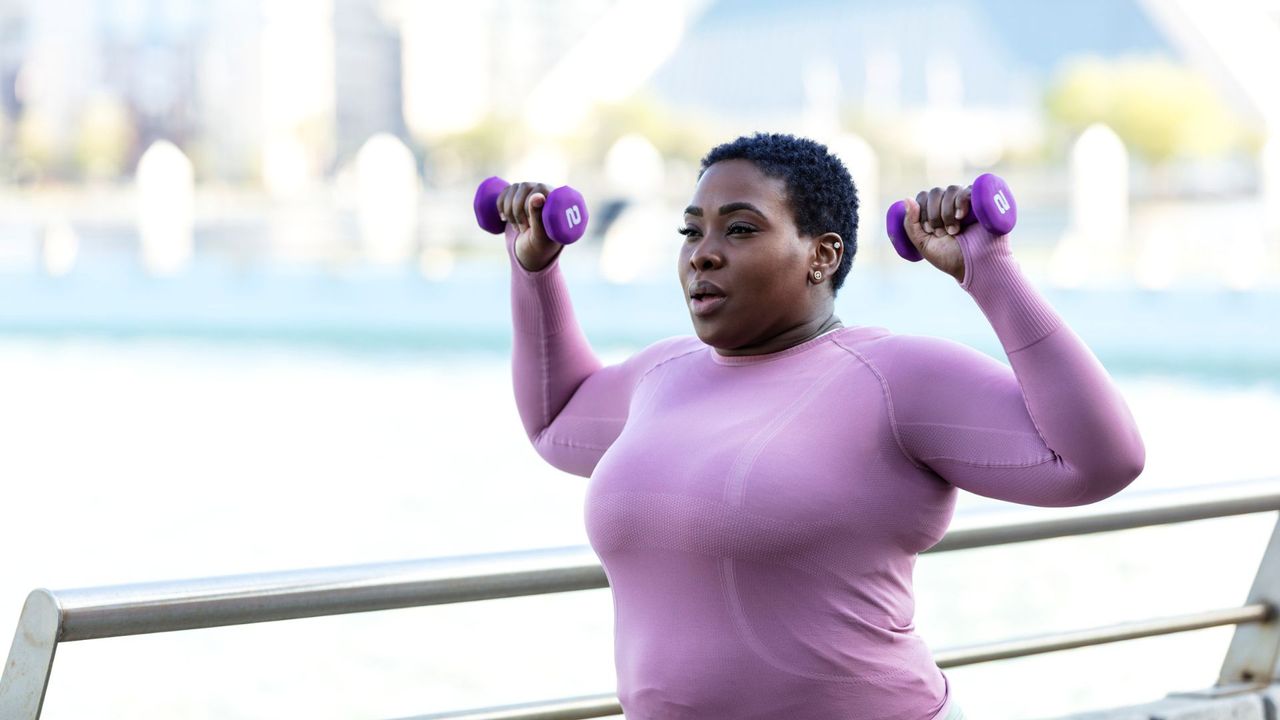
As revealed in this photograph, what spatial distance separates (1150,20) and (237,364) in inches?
2095

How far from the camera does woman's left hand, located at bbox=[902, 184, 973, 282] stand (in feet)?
5.20

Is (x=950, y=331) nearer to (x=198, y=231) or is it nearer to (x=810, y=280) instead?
(x=810, y=280)

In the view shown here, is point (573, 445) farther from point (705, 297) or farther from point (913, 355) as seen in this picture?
point (913, 355)

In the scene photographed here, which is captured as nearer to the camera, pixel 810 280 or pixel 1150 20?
pixel 810 280

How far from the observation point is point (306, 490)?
29.8 feet

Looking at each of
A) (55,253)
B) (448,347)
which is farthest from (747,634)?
(55,253)

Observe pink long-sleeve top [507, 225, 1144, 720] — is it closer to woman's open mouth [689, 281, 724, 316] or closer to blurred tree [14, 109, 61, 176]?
woman's open mouth [689, 281, 724, 316]

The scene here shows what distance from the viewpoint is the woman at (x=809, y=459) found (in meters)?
1.56

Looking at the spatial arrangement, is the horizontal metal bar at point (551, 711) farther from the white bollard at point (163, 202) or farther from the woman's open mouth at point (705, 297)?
the white bollard at point (163, 202)

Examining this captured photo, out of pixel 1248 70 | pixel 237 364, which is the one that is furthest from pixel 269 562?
pixel 1248 70

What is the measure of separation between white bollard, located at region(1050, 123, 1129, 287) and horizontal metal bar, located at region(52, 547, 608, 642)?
19264 millimetres

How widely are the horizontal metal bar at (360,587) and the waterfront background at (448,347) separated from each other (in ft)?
0.20

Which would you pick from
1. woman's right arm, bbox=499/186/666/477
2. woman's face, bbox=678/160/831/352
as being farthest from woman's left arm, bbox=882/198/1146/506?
woman's right arm, bbox=499/186/666/477

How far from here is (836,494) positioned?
158 cm
